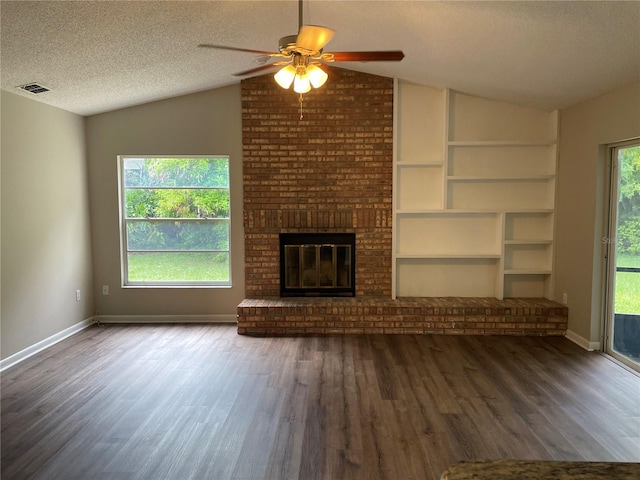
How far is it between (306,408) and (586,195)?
3.53 meters

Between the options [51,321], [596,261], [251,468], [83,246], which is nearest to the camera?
[251,468]

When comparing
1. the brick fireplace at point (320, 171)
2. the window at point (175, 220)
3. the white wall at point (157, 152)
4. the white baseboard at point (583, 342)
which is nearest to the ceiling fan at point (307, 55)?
the brick fireplace at point (320, 171)

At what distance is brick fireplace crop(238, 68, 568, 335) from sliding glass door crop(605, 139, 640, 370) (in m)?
0.86

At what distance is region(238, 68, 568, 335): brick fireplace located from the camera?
5.03 m

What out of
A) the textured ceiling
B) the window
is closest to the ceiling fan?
the textured ceiling

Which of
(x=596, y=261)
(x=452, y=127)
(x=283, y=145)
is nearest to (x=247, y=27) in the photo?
(x=283, y=145)

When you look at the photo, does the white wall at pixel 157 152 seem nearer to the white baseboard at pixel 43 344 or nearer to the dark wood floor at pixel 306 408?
the white baseboard at pixel 43 344

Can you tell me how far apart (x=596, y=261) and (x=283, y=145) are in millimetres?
3626

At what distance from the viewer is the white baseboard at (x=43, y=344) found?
12.5 feet

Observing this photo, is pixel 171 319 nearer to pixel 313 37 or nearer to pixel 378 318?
pixel 378 318

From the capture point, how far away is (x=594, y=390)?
3.28m

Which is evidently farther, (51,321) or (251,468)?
(51,321)

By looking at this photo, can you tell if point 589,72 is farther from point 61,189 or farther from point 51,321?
point 51,321

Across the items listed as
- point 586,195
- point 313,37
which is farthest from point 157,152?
point 586,195
